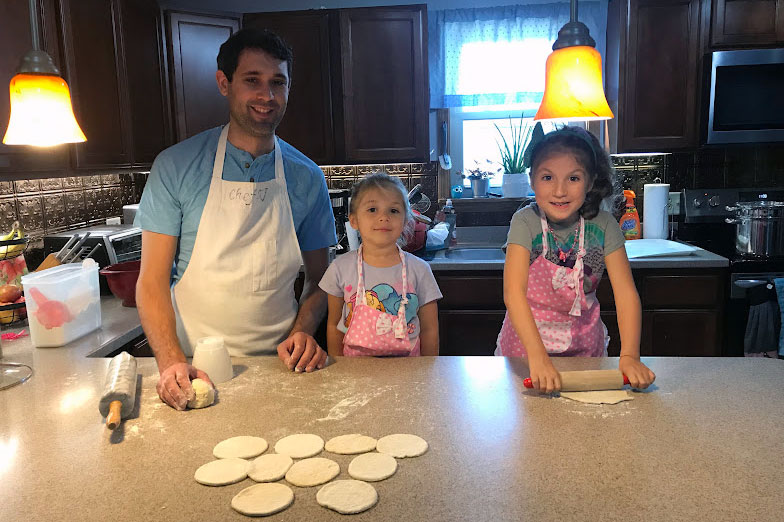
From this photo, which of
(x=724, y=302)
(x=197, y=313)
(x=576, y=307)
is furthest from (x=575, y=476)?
(x=724, y=302)

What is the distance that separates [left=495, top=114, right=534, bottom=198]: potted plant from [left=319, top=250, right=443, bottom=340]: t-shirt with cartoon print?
1.82m

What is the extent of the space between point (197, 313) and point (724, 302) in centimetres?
222

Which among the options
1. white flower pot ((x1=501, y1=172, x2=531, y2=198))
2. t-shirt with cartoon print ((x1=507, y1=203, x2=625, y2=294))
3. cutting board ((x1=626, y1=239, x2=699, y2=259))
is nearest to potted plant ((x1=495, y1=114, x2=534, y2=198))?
white flower pot ((x1=501, y1=172, x2=531, y2=198))

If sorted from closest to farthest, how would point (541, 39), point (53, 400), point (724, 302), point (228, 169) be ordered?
point (53, 400), point (228, 169), point (724, 302), point (541, 39)

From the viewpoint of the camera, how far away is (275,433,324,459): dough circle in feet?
3.13

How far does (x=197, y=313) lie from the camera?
170 centimetres

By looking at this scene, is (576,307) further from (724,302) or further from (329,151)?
(329,151)

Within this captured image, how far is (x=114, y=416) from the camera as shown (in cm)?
103

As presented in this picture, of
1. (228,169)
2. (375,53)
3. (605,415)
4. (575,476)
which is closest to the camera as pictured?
(575,476)

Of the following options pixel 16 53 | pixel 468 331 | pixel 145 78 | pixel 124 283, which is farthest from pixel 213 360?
pixel 145 78

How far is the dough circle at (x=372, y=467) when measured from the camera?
2.89 ft

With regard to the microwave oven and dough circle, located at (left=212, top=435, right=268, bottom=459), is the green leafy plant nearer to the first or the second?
the microwave oven

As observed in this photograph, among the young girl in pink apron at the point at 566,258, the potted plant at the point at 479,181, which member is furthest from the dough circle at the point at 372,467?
the potted plant at the point at 479,181

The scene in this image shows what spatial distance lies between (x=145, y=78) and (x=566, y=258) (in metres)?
2.19
